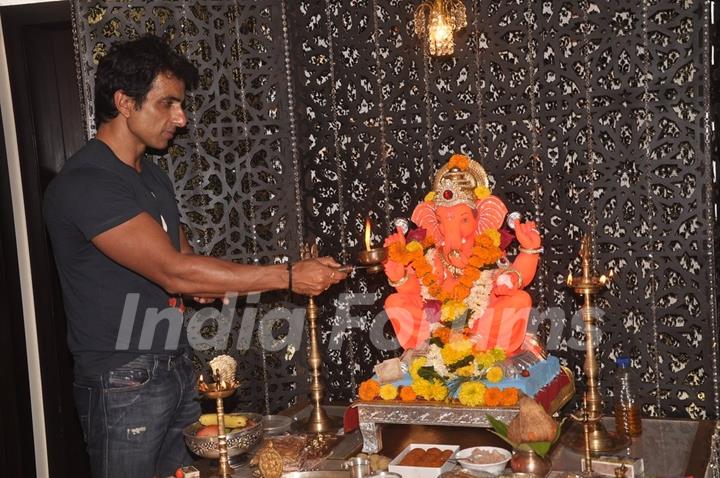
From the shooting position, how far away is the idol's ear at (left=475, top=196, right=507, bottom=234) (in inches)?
148

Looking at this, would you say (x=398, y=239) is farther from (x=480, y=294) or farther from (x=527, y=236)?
(x=527, y=236)

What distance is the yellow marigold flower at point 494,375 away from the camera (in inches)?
135

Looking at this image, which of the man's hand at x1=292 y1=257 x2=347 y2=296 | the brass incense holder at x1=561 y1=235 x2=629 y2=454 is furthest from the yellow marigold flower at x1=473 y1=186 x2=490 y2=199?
the man's hand at x1=292 y1=257 x2=347 y2=296

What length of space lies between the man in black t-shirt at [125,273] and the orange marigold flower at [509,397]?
84 centimetres

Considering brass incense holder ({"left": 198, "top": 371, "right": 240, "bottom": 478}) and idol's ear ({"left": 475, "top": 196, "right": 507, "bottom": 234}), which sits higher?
idol's ear ({"left": 475, "top": 196, "right": 507, "bottom": 234})

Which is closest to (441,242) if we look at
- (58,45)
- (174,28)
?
(174,28)

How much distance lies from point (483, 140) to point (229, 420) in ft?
6.16

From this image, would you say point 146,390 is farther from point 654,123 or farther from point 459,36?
point 654,123

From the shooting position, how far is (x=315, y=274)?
3.34 meters

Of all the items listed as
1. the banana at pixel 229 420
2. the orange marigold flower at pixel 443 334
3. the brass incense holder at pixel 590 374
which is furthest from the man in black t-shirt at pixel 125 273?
the brass incense holder at pixel 590 374

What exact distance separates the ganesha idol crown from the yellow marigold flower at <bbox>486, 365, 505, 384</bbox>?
784mm

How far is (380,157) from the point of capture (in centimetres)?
441

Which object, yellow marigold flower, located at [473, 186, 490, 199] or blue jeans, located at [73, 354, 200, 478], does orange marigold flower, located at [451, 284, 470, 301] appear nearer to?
yellow marigold flower, located at [473, 186, 490, 199]

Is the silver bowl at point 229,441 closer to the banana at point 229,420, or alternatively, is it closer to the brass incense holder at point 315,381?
the banana at point 229,420
